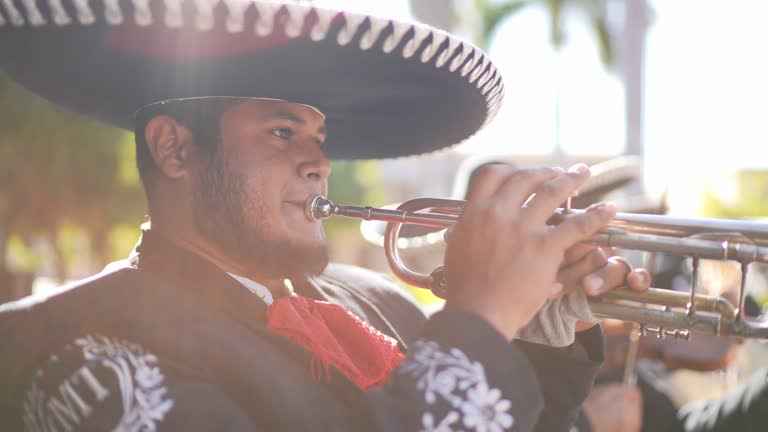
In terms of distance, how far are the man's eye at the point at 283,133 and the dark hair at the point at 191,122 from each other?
0.15 m

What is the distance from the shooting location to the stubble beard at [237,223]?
1965mm

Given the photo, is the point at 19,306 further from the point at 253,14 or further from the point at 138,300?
the point at 253,14

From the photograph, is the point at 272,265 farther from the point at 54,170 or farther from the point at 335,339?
the point at 54,170

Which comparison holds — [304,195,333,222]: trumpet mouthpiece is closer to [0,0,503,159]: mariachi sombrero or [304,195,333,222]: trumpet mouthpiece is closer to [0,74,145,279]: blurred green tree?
[0,0,503,159]: mariachi sombrero

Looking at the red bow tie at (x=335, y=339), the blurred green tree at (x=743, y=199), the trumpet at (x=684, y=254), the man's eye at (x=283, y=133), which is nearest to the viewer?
the trumpet at (x=684, y=254)

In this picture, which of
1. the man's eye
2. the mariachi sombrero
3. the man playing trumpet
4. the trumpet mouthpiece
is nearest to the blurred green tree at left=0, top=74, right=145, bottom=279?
the mariachi sombrero

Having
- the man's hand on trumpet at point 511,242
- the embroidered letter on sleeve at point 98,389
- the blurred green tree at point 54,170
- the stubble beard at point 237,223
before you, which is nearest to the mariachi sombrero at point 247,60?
the stubble beard at point 237,223

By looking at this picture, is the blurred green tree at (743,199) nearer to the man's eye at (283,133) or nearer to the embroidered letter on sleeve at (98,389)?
the man's eye at (283,133)

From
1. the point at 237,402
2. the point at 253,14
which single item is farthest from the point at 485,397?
the point at 253,14

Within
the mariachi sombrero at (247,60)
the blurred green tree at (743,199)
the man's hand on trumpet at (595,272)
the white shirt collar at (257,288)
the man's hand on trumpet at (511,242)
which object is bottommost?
the blurred green tree at (743,199)

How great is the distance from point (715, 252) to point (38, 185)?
1184 centimetres

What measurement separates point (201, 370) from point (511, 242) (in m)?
0.75

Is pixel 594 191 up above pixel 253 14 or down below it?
below

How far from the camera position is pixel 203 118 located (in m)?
2.06
